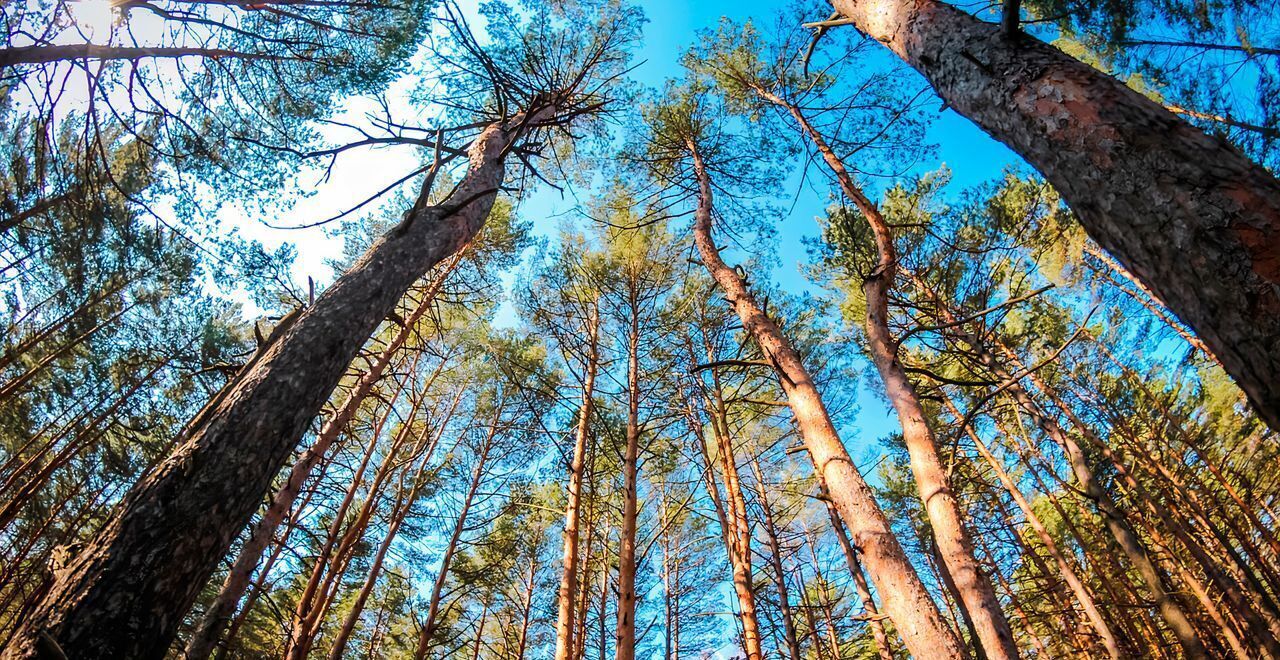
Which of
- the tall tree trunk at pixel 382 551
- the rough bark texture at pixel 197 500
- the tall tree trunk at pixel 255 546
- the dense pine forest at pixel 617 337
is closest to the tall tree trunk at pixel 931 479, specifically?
the dense pine forest at pixel 617 337

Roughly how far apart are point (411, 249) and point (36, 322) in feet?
30.7

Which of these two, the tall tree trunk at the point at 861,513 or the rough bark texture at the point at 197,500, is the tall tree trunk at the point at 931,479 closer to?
the tall tree trunk at the point at 861,513

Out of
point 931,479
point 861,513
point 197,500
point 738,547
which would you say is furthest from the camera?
point 738,547

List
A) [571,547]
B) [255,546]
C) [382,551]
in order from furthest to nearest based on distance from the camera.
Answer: [382,551] → [571,547] → [255,546]

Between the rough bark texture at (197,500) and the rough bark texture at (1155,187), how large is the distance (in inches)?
107

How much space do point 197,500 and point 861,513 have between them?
10.0ft

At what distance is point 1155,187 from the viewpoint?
4.45 ft

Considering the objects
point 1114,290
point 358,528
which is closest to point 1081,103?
point 358,528

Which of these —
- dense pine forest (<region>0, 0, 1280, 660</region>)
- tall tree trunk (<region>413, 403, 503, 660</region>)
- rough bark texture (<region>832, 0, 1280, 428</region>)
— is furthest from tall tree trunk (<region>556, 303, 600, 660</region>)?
rough bark texture (<region>832, 0, 1280, 428</region>)

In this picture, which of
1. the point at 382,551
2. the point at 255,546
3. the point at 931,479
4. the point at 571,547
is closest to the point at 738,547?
the point at 571,547

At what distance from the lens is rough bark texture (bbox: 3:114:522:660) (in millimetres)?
1400

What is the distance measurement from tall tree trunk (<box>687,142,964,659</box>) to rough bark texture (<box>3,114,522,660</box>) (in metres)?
2.79

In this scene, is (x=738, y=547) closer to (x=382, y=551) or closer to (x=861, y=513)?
(x=861, y=513)

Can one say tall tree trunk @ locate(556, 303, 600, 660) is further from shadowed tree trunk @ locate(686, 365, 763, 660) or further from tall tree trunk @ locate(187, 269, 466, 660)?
tall tree trunk @ locate(187, 269, 466, 660)
